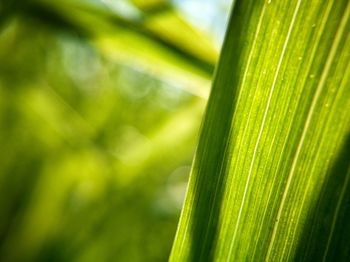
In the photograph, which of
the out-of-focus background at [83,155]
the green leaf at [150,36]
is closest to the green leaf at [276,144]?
the green leaf at [150,36]

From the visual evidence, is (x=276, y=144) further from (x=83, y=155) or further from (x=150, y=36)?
(x=83, y=155)

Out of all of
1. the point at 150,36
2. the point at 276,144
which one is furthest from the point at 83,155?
the point at 276,144

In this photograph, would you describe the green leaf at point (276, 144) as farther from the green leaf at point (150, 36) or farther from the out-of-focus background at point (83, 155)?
the out-of-focus background at point (83, 155)

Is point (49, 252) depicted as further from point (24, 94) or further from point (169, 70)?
point (169, 70)

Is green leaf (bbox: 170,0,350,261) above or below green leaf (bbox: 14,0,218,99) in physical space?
below

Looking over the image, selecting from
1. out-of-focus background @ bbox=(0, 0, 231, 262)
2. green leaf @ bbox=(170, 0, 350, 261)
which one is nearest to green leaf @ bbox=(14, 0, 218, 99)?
out-of-focus background @ bbox=(0, 0, 231, 262)

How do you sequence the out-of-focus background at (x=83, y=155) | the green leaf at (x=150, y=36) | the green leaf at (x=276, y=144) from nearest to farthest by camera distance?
1. the green leaf at (x=276, y=144)
2. the green leaf at (x=150, y=36)
3. the out-of-focus background at (x=83, y=155)

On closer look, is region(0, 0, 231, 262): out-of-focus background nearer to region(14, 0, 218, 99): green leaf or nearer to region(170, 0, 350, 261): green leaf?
region(14, 0, 218, 99): green leaf

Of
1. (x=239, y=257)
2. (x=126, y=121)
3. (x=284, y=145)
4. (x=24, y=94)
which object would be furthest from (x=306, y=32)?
(x=126, y=121)
